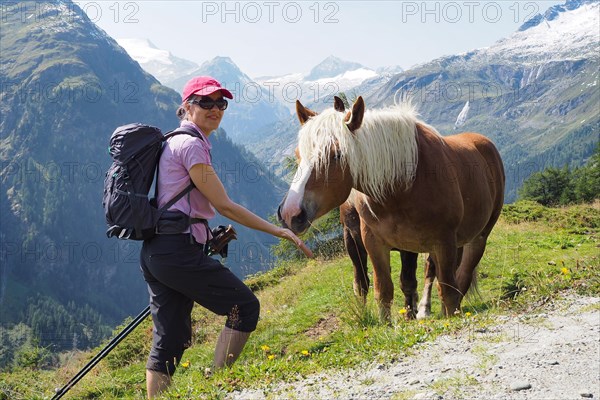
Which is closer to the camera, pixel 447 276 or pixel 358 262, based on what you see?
pixel 447 276

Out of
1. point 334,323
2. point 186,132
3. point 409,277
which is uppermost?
point 186,132

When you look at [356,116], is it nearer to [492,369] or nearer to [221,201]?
[221,201]

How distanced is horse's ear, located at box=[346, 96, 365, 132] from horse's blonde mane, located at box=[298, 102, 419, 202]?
6cm

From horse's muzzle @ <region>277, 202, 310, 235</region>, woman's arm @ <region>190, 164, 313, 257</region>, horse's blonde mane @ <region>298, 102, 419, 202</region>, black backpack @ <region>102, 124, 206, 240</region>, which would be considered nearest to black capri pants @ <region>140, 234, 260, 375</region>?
black backpack @ <region>102, 124, 206, 240</region>

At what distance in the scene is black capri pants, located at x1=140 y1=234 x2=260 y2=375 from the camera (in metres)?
4.32

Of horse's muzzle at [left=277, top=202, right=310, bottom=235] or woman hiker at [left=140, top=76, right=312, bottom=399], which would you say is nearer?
woman hiker at [left=140, top=76, right=312, bottom=399]

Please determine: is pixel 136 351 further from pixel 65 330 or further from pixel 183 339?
pixel 65 330

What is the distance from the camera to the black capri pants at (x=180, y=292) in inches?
170

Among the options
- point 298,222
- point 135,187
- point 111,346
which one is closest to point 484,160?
point 298,222

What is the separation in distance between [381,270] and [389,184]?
1.30 metres

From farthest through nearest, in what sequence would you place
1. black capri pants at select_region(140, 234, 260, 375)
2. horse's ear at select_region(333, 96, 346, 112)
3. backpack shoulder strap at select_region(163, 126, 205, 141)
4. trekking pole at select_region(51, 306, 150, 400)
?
horse's ear at select_region(333, 96, 346, 112) < trekking pole at select_region(51, 306, 150, 400) < backpack shoulder strap at select_region(163, 126, 205, 141) < black capri pants at select_region(140, 234, 260, 375)

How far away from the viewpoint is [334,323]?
9.26 m

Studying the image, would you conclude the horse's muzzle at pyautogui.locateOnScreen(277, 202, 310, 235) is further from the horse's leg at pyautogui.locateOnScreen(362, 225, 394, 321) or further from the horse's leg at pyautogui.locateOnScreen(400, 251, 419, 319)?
the horse's leg at pyautogui.locateOnScreen(400, 251, 419, 319)

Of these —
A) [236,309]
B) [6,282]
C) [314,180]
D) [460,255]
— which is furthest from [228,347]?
[6,282]
